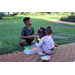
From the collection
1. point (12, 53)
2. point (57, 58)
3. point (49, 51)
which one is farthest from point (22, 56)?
point (57, 58)

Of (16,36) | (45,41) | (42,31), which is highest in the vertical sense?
(42,31)

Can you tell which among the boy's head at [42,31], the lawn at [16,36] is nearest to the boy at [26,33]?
the lawn at [16,36]

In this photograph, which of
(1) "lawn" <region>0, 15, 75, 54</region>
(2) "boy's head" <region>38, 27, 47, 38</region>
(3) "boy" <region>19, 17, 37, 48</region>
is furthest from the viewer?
(1) "lawn" <region>0, 15, 75, 54</region>

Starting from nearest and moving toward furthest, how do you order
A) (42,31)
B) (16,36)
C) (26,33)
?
(42,31) < (26,33) < (16,36)

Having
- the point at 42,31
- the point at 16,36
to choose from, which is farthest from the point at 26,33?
the point at 16,36

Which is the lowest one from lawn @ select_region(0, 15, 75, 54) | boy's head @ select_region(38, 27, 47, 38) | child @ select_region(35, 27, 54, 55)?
lawn @ select_region(0, 15, 75, 54)

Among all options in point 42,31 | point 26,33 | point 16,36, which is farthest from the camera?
point 16,36

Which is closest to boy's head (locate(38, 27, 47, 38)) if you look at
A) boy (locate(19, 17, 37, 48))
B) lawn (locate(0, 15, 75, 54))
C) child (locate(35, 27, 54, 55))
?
child (locate(35, 27, 54, 55))

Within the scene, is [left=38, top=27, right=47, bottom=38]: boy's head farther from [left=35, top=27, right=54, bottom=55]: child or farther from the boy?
the boy

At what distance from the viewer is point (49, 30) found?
3971 millimetres

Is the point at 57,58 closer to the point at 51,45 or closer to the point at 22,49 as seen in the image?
the point at 51,45

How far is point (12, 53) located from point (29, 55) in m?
0.69

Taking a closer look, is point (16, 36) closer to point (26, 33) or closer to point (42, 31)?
point (26, 33)

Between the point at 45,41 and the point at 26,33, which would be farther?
the point at 26,33
